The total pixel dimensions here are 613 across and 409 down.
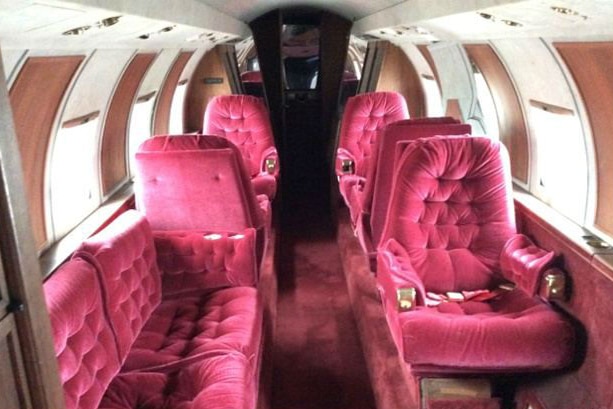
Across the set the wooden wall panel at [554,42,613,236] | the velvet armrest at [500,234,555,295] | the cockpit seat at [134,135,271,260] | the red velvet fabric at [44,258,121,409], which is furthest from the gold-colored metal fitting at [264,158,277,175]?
the red velvet fabric at [44,258,121,409]

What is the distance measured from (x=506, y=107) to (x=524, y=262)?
6.55 ft

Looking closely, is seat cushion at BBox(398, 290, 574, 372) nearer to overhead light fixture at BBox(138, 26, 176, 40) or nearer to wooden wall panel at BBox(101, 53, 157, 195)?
overhead light fixture at BBox(138, 26, 176, 40)

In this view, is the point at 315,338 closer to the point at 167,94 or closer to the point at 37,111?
the point at 37,111

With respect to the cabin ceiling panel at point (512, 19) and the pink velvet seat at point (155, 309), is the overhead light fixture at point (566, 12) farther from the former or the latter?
the pink velvet seat at point (155, 309)

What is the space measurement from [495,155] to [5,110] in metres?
2.81

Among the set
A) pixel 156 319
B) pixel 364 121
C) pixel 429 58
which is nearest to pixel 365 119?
pixel 364 121

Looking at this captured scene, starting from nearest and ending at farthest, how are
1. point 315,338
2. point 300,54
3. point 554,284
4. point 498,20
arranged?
point 498,20 < point 554,284 < point 315,338 < point 300,54

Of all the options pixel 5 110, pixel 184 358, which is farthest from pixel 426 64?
pixel 5 110

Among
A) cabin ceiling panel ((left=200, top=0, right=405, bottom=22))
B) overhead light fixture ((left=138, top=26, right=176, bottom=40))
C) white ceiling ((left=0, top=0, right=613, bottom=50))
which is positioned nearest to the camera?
white ceiling ((left=0, top=0, right=613, bottom=50))

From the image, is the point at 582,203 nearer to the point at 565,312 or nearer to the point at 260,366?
the point at 565,312

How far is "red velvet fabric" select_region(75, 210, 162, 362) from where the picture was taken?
2.69 m

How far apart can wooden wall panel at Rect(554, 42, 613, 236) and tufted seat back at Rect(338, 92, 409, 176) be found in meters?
2.62

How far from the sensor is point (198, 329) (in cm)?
312

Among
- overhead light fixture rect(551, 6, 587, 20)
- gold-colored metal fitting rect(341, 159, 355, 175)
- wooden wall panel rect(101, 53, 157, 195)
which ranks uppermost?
overhead light fixture rect(551, 6, 587, 20)
